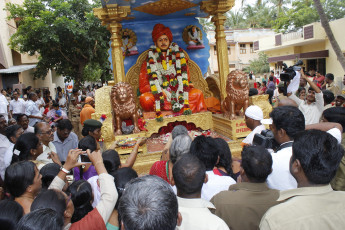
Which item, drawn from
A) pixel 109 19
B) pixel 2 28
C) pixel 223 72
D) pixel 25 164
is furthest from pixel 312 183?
pixel 2 28

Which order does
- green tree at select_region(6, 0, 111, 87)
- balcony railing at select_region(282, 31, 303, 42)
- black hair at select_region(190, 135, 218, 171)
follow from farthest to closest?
balcony railing at select_region(282, 31, 303, 42) < green tree at select_region(6, 0, 111, 87) < black hair at select_region(190, 135, 218, 171)

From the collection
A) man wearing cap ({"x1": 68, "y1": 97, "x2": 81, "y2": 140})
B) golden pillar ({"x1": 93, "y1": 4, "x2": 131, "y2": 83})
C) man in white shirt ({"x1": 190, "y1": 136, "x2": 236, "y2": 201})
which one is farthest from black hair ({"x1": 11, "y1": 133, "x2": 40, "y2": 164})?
man wearing cap ({"x1": 68, "y1": 97, "x2": 81, "y2": 140})

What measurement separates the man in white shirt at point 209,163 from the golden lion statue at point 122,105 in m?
3.53

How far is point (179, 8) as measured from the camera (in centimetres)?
723

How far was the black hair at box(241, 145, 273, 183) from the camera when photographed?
2195mm

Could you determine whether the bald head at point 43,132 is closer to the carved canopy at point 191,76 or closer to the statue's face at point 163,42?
the carved canopy at point 191,76

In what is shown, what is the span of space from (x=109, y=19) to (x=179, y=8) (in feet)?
5.90

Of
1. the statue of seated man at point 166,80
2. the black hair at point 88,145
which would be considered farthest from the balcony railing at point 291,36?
the black hair at point 88,145

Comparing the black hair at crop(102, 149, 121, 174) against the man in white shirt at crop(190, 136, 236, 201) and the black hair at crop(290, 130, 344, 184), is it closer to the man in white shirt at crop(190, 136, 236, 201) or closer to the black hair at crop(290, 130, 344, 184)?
the man in white shirt at crop(190, 136, 236, 201)

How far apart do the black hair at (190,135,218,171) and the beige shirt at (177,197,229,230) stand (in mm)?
722

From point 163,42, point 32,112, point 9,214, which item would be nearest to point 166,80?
point 163,42

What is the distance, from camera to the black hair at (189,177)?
1999 millimetres

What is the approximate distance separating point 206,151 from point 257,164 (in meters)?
0.57

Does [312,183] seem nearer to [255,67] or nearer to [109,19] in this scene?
[109,19]
